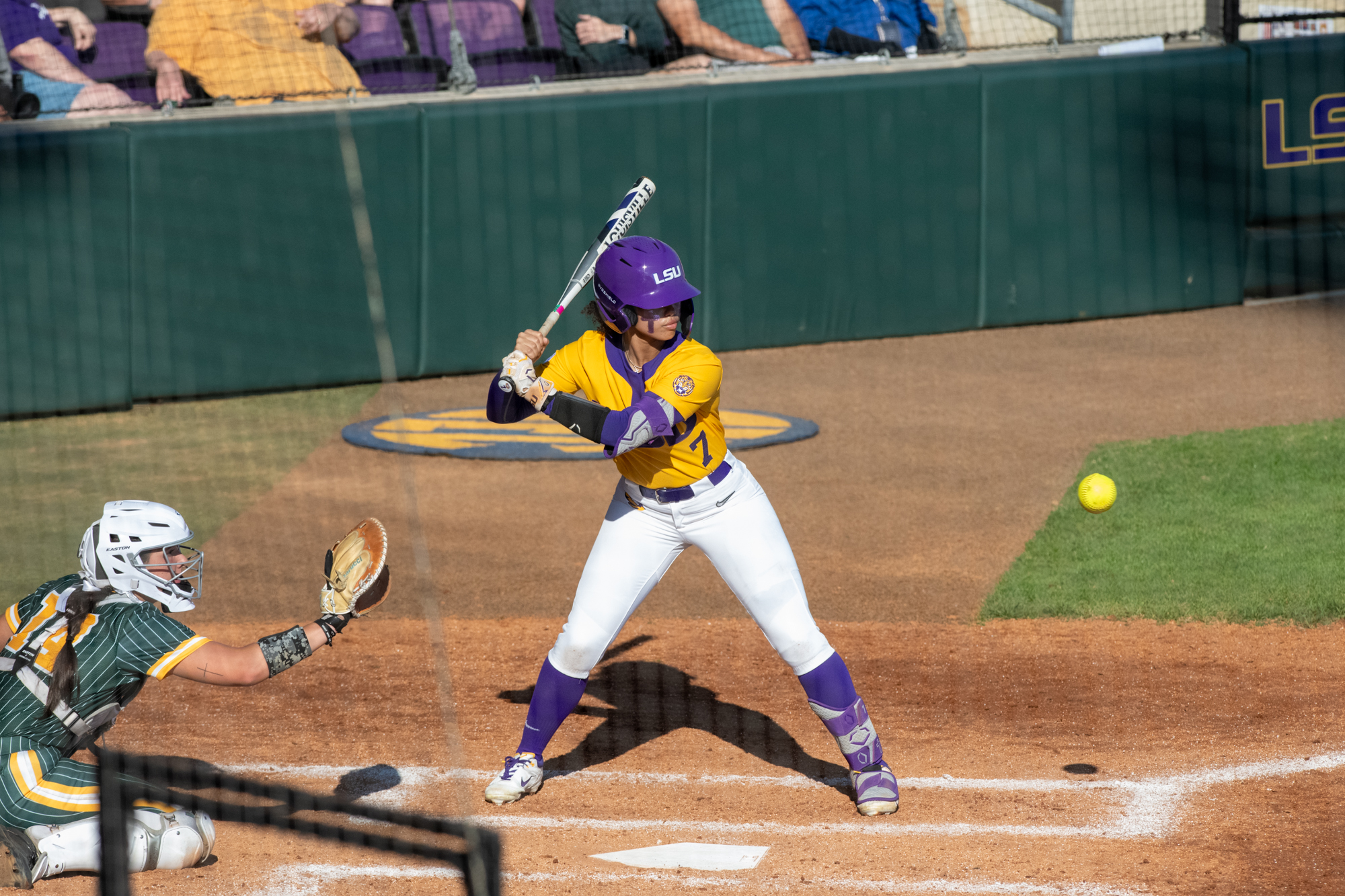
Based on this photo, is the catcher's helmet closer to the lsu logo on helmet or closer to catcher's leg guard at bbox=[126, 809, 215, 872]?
catcher's leg guard at bbox=[126, 809, 215, 872]

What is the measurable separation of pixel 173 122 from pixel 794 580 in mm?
7400

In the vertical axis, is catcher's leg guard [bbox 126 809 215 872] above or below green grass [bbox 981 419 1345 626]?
above

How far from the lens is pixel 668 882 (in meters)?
4.21

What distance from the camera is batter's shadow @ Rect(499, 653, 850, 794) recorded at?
5.15 m

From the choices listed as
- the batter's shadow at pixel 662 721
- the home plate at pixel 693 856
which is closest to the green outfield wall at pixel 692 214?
the batter's shadow at pixel 662 721

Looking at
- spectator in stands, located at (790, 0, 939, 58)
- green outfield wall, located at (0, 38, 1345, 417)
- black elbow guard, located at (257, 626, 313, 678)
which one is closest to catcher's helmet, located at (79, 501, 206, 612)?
black elbow guard, located at (257, 626, 313, 678)

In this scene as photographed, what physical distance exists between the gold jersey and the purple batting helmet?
0.14 meters

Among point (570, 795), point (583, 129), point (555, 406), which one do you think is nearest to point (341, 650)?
point (570, 795)

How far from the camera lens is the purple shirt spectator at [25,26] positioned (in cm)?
1066

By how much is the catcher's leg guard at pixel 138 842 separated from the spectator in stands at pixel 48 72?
764 centimetres

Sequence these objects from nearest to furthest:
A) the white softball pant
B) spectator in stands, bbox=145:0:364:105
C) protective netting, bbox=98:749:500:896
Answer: protective netting, bbox=98:749:500:896 < the white softball pant < spectator in stands, bbox=145:0:364:105

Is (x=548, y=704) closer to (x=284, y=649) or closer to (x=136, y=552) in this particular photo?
(x=284, y=649)

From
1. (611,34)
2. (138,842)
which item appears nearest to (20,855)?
(138,842)

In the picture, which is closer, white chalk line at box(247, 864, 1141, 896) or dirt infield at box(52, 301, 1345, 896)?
white chalk line at box(247, 864, 1141, 896)
